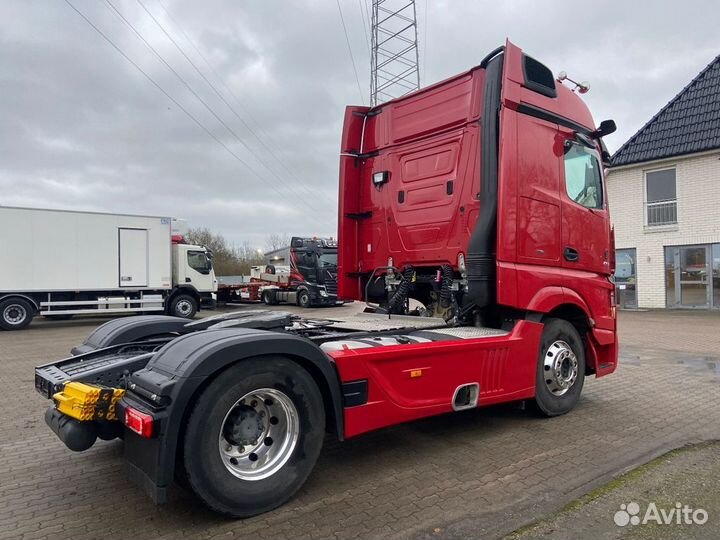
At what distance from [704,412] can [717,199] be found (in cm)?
1629

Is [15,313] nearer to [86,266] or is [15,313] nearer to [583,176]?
[86,266]

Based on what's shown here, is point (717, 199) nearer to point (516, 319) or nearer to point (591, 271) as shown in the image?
point (591, 271)

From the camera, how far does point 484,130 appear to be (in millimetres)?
4973

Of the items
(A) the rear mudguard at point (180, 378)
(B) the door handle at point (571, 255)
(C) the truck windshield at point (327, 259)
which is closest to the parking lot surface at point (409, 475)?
(A) the rear mudguard at point (180, 378)

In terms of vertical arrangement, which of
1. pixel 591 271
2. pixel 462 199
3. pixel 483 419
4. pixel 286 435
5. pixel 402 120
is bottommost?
pixel 483 419

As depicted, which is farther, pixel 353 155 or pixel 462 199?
pixel 353 155

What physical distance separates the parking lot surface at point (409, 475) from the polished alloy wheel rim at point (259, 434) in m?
0.29

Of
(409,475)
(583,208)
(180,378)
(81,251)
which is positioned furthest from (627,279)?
(180,378)

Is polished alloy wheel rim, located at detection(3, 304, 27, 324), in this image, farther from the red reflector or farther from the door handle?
the door handle

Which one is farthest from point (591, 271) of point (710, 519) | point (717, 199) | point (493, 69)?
point (717, 199)

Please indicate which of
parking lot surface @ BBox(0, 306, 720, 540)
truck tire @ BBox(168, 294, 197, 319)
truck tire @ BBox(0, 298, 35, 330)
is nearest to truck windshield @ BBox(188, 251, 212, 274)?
truck tire @ BBox(168, 294, 197, 319)

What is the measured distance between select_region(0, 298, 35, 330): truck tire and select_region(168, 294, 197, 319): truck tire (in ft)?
14.3

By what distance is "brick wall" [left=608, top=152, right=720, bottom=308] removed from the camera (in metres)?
18.6

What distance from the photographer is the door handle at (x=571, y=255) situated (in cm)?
541
